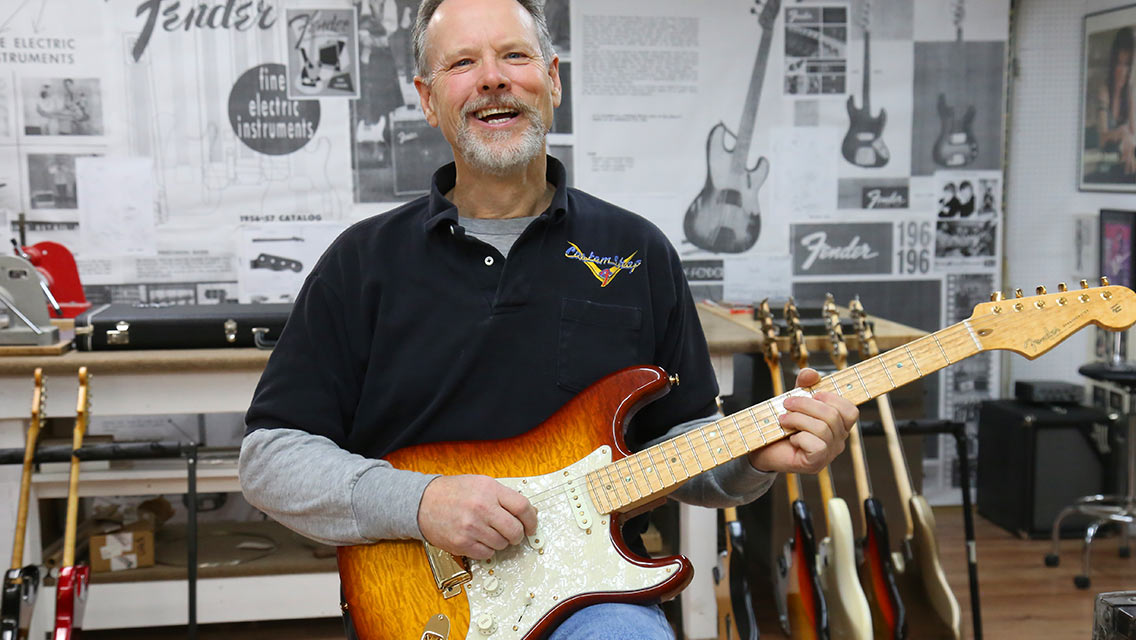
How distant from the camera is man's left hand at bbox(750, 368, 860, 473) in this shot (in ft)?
4.95

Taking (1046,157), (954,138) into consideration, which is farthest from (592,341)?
(1046,157)

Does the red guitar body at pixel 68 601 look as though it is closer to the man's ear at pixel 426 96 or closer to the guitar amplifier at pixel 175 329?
the guitar amplifier at pixel 175 329

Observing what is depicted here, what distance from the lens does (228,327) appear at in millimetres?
2854

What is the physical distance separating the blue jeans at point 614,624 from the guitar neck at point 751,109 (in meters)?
2.81

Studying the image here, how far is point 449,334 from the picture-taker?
5.54 feet

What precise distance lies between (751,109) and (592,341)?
261 cm

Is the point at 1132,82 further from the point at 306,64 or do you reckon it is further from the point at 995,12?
the point at 306,64

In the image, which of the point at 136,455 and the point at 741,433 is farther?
the point at 136,455

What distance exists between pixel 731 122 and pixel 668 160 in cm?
29

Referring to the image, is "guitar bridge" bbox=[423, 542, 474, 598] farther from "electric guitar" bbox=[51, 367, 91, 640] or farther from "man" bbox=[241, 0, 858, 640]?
"electric guitar" bbox=[51, 367, 91, 640]

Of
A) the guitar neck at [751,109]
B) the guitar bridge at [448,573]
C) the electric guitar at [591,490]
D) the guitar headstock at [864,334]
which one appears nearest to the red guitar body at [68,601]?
the electric guitar at [591,490]

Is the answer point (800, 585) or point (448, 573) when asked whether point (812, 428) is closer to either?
point (448, 573)

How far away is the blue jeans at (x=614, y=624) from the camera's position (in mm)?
Answer: 1438


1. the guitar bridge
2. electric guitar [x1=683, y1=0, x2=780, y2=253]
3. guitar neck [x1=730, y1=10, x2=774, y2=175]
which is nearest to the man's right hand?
the guitar bridge
